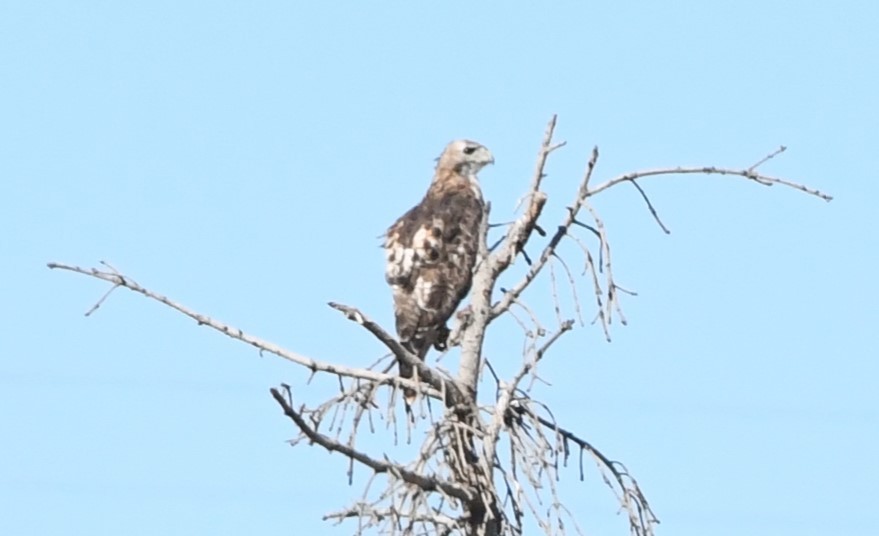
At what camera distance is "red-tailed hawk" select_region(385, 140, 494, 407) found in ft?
28.7

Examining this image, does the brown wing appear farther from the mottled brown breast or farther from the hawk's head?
the hawk's head

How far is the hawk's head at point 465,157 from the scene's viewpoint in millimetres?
10102

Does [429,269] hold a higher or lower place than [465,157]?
lower

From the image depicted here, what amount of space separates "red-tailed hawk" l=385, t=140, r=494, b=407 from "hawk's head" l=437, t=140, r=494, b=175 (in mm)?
845

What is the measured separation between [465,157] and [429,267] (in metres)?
1.47

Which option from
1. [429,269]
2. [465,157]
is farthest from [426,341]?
[465,157]

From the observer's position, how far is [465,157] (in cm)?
1012

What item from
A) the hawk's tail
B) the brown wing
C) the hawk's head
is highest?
the hawk's head

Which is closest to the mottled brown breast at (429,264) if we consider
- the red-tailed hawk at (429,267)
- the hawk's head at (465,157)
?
the red-tailed hawk at (429,267)

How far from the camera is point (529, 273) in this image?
21.2ft

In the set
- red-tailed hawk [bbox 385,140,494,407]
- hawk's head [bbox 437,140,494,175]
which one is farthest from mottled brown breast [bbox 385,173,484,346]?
hawk's head [bbox 437,140,494,175]

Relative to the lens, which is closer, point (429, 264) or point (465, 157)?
point (429, 264)

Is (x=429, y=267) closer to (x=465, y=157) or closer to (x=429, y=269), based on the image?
(x=429, y=269)

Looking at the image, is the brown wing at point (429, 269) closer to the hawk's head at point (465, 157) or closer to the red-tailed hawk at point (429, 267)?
the red-tailed hawk at point (429, 267)
